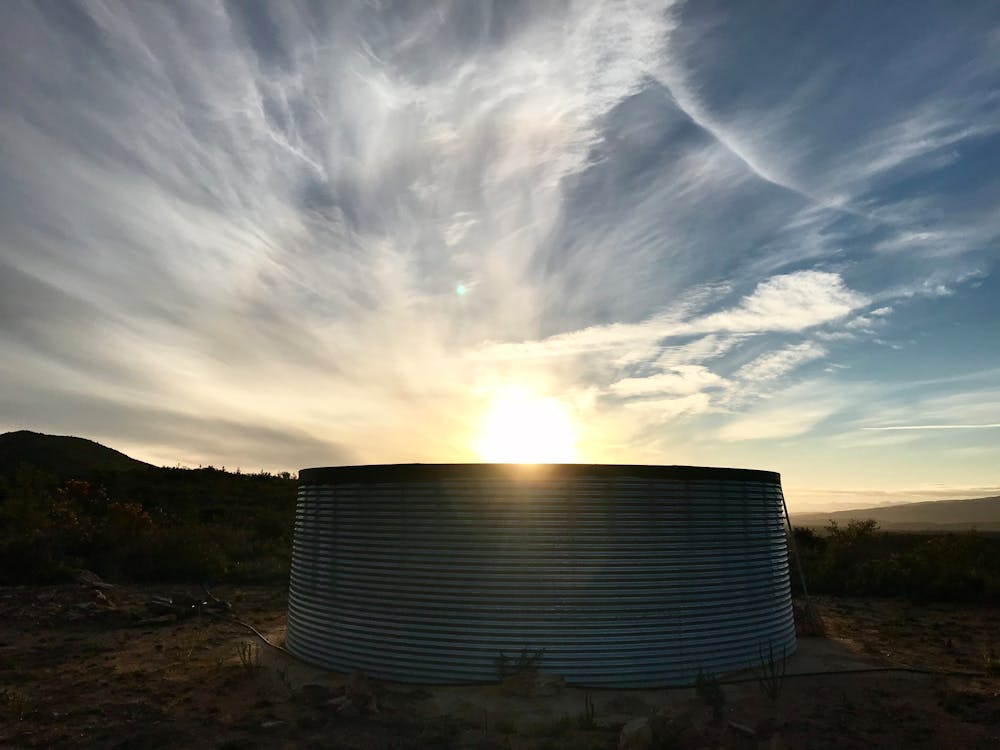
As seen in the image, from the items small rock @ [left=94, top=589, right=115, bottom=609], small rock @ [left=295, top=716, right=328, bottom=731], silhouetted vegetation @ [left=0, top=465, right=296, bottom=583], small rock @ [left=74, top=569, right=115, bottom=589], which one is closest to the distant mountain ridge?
silhouetted vegetation @ [left=0, top=465, right=296, bottom=583]

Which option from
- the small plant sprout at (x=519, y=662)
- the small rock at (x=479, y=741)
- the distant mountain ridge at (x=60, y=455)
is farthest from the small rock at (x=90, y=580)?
the distant mountain ridge at (x=60, y=455)

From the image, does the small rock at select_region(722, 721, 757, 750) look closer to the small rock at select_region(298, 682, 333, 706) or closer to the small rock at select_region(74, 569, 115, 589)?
the small rock at select_region(298, 682, 333, 706)

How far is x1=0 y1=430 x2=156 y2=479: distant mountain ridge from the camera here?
70438 mm

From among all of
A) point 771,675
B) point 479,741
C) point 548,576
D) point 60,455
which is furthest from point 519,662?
point 60,455

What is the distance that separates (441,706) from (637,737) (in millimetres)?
3459

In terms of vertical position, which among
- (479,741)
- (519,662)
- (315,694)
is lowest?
(479,741)

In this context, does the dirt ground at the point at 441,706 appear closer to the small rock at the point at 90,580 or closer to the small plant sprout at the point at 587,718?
the small plant sprout at the point at 587,718

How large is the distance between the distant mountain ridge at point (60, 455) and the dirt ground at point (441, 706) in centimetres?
6200

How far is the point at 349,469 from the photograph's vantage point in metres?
13.4

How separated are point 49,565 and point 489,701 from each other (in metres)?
20.4

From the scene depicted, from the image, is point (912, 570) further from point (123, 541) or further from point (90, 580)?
point (123, 541)

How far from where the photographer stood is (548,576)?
1175 centimetres

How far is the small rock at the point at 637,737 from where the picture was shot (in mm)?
8414

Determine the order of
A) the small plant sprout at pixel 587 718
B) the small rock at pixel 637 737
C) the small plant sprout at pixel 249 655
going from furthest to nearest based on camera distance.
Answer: the small plant sprout at pixel 249 655
the small plant sprout at pixel 587 718
the small rock at pixel 637 737
